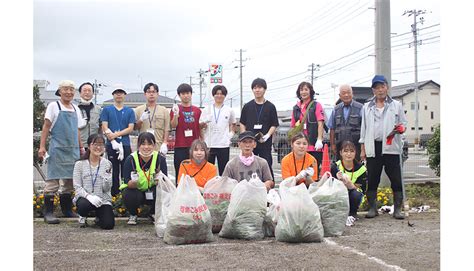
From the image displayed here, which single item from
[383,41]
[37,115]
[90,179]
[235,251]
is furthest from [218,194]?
[383,41]

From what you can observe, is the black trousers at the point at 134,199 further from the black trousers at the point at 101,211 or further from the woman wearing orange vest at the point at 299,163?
the woman wearing orange vest at the point at 299,163

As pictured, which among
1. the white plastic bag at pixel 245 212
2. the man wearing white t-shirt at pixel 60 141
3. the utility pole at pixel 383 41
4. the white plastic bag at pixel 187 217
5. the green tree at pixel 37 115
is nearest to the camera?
the white plastic bag at pixel 187 217

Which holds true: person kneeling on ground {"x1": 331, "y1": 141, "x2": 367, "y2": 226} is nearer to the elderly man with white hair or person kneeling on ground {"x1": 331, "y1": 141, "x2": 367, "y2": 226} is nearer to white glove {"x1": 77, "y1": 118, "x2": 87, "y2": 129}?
the elderly man with white hair

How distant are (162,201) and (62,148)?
1.53 meters

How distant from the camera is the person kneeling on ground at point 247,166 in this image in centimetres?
509

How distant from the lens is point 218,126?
598 cm

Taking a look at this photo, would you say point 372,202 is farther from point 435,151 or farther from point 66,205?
point 66,205

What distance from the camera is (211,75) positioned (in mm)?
6379

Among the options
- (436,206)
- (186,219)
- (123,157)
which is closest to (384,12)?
(436,206)

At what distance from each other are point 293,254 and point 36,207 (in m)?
3.57

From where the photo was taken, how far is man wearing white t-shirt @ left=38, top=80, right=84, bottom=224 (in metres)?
5.39

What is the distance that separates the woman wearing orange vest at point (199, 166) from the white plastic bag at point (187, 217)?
28.2 inches

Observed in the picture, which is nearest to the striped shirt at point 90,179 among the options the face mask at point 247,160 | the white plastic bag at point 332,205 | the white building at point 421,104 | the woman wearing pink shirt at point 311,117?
the face mask at point 247,160

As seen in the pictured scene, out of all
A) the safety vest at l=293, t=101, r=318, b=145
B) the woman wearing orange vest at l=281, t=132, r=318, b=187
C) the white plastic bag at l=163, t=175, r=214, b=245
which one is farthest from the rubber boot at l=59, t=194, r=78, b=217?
the safety vest at l=293, t=101, r=318, b=145
